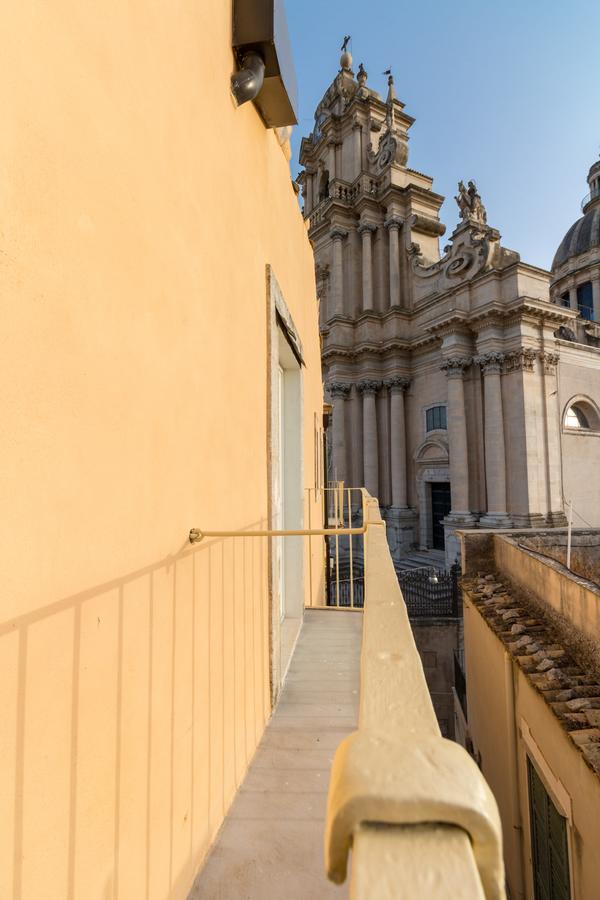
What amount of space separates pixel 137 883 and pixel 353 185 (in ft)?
90.2

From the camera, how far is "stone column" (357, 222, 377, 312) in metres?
22.5

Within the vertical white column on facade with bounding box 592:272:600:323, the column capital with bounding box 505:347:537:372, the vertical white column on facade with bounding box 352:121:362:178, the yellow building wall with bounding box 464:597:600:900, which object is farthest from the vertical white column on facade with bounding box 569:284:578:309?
the yellow building wall with bounding box 464:597:600:900

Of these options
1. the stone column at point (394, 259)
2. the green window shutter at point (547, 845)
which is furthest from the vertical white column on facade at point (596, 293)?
the green window shutter at point (547, 845)

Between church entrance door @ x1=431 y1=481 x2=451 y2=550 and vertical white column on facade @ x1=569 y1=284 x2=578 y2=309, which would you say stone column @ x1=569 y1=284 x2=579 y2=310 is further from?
church entrance door @ x1=431 y1=481 x2=451 y2=550

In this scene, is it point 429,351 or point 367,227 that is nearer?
point 429,351

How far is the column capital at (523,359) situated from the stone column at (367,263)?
27.3ft

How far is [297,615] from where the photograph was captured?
5.21m

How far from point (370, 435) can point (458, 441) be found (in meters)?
5.08

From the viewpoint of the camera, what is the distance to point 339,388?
22688mm

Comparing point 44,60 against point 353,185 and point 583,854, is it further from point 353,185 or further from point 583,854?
point 353,185

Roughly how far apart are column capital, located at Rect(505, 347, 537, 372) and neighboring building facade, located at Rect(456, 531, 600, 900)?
10.6 metres

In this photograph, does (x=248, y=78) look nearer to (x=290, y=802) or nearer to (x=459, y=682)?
(x=290, y=802)

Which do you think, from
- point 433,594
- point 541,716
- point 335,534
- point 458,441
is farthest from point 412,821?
point 458,441

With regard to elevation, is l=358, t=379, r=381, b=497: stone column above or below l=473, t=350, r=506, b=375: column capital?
below
